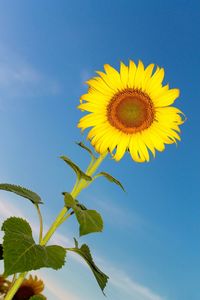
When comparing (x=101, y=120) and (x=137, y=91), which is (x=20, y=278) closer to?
(x=101, y=120)

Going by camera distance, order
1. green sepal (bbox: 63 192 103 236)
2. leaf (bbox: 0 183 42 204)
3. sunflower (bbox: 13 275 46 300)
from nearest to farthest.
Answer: green sepal (bbox: 63 192 103 236) < leaf (bbox: 0 183 42 204) < sunflower (bbox: 13 275 46 300)

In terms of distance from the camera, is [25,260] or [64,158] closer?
[25,260]

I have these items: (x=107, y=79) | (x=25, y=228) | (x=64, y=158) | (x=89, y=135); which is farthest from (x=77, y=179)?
(x=107, y=79)

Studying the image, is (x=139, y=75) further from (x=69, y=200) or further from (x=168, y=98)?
(x=69, y=200)

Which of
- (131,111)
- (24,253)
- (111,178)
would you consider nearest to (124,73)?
(131,111)

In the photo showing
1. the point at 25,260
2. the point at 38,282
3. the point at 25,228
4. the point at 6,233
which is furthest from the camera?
the point at 38,282

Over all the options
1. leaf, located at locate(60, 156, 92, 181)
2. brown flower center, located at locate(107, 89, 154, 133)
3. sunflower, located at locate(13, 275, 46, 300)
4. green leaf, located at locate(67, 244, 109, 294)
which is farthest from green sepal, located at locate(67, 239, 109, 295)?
sunflower, located at locate(13, 275, 46, 300)

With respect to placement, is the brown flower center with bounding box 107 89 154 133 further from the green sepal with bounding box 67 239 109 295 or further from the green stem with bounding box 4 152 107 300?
the green sepal with bounding box 67 239 109 295

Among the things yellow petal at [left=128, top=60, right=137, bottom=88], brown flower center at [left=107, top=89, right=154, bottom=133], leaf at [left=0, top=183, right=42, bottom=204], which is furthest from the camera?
brown flower center at [left=107, top=89, right=154, bottom=133]
